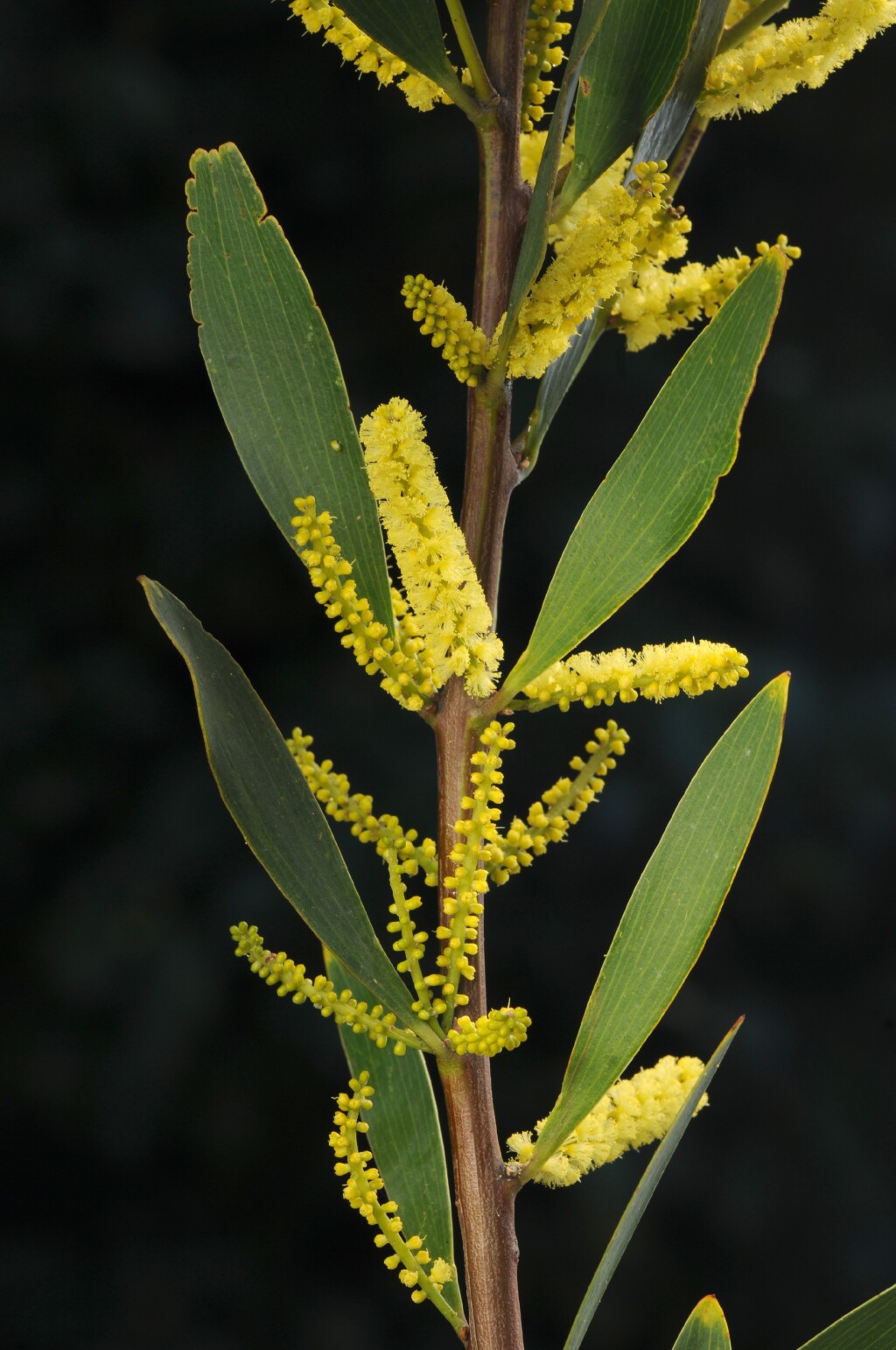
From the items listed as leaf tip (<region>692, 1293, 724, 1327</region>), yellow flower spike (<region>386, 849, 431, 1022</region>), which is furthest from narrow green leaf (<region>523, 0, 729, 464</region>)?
leaf tip (<region>692, 1293, 724, 1327</region>)

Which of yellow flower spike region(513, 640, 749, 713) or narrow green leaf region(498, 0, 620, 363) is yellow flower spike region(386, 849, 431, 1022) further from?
narrow green leaf region(498, 0, 620, 363)

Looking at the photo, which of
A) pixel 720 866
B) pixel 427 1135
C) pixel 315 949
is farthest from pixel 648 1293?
pixel 720 866

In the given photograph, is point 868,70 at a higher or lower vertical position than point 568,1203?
higher

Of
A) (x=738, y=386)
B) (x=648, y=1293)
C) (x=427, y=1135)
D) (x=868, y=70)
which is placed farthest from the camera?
(x=868, y=70)

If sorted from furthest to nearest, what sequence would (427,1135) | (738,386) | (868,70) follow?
(868,70)
(427,1135)
(738,386)

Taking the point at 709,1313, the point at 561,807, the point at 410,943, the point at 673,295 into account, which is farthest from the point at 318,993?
the point at 673,295

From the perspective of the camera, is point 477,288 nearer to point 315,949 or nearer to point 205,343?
point 205,343

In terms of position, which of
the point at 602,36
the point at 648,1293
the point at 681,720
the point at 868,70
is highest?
the point at 868,70

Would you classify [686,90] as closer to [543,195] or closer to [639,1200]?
[543,195]
